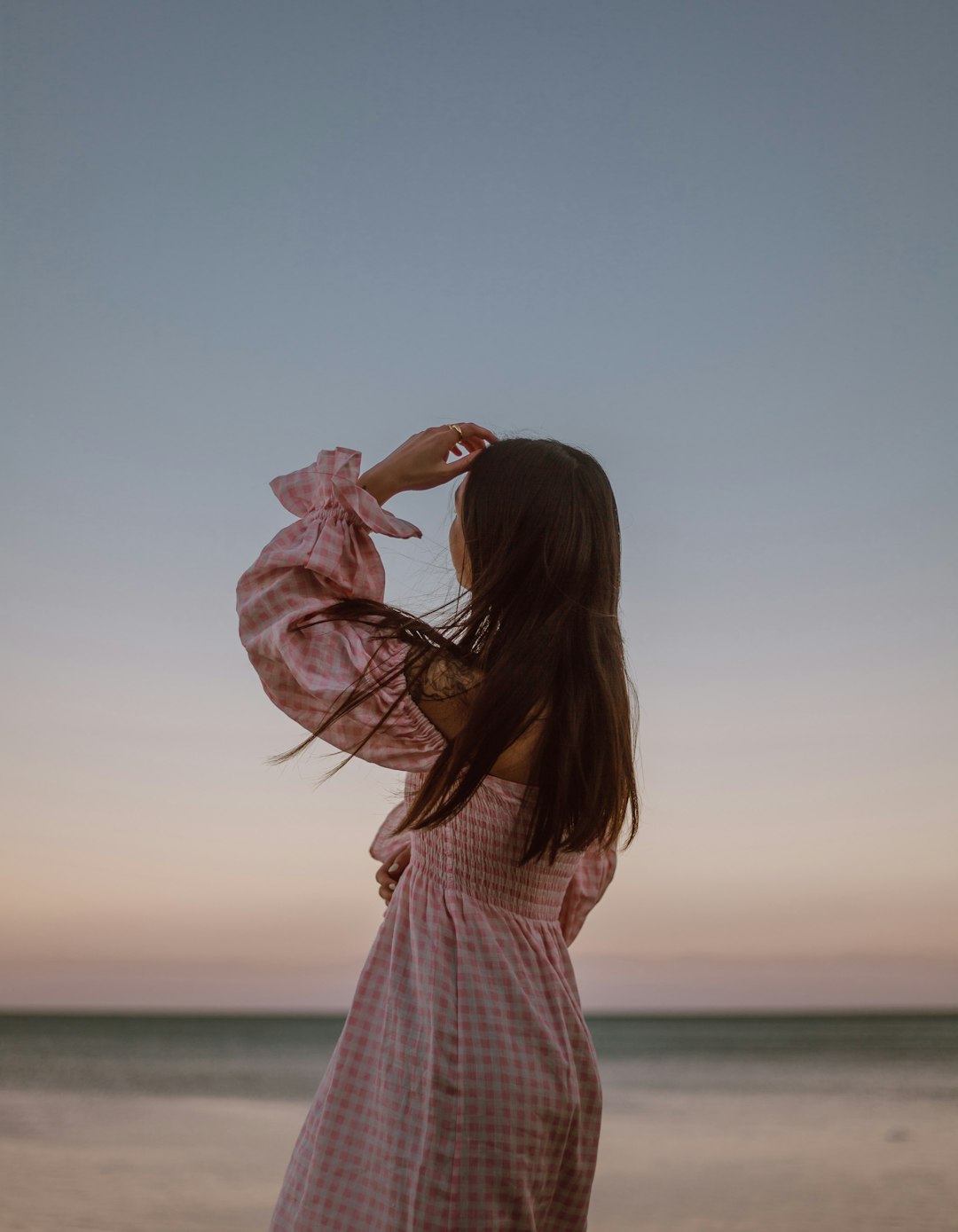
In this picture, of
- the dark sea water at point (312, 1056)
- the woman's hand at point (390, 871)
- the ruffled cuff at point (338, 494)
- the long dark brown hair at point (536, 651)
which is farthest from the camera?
the dark sea water at point (312, 1056)

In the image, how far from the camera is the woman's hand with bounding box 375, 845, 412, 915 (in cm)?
163

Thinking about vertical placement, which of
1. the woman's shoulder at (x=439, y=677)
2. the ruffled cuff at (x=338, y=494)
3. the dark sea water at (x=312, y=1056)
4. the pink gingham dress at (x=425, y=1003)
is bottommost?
the dark sea water at (x=312, y=1056)

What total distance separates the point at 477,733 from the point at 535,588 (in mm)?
232

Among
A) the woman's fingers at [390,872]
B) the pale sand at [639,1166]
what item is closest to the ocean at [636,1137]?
the pale sand at [639,1166]

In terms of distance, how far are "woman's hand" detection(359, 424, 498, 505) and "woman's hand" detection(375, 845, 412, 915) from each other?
1.82 ft

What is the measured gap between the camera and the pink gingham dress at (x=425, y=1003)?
1188 mm

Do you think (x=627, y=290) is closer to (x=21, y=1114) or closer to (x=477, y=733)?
(x=477, y=733)

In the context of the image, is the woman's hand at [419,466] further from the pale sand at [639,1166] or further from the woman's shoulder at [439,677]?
the pale sand at [639,1166]

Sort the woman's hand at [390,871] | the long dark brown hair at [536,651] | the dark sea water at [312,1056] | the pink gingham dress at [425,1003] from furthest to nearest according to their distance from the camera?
the dark sea water at [312,1056]
the woman's hand at [390,871]
the long dark brown hair at [536,651]
the pink gingham dress at [425,1003]

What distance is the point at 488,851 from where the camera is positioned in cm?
137

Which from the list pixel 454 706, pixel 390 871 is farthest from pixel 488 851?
pixel 390 871

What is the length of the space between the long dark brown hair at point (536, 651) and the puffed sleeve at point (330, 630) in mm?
19

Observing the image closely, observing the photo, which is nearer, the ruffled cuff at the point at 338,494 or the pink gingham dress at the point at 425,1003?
the pink gingham dress at the point at 425,1003

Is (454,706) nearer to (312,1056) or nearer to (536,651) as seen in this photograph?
(536,651)
